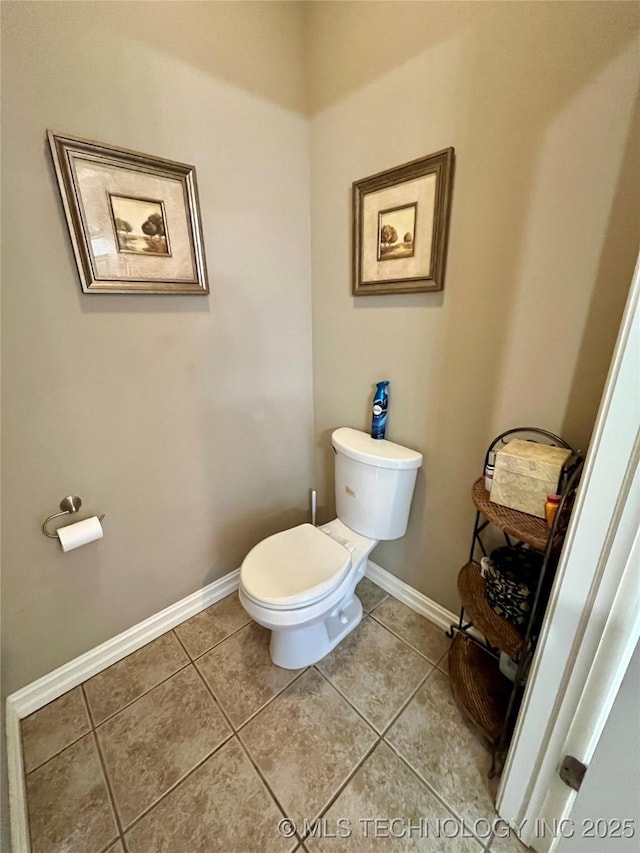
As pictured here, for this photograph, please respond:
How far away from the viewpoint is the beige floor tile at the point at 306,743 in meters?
0.99

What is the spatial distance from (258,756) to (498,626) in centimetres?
83

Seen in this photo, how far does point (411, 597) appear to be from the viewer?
5.15ft

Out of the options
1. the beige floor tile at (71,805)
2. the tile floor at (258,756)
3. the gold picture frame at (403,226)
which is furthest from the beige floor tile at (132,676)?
the gold picture frame at (403,226)

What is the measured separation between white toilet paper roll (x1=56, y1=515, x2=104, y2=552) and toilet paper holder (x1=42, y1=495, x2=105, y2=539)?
0.03m

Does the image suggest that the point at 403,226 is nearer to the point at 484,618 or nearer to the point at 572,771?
the point at 484,618

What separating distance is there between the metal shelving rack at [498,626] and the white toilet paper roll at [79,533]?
1.20 meters

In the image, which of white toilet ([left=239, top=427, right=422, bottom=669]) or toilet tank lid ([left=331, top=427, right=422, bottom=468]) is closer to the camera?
white toilet ([left=239, top=427, right=422, bottom=669])

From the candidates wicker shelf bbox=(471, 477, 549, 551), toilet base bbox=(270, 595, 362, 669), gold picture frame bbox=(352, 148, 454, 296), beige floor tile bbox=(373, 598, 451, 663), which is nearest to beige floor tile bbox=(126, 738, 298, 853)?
toilet base bbox=(270, 595, 362, 669)

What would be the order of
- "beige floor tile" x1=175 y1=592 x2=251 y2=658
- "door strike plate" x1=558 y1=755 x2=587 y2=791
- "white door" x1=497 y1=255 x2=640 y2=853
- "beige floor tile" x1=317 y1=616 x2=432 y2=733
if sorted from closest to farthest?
"white door" x1=497 y1=255 x2=640 y2=853 < "door strike plate" x1=558 y1=755 x2=587 y2=791 < "beige floor tile" x1=317 y1=616 x2=432 y2=733 < "beige floor tile" x1=175 y1=592 x2=251 y2=658

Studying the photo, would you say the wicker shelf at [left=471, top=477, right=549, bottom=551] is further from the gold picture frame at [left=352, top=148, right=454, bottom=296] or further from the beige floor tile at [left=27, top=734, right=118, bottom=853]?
the beige floor tile at [left=27, top=734, right=118, bottom=853]

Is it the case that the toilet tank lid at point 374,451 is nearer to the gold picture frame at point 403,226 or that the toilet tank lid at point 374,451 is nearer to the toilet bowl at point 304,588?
the toilet bowl at point 304,588

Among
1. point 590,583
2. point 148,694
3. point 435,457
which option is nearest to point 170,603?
point 148,694

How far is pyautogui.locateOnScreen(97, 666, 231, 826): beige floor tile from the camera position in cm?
100

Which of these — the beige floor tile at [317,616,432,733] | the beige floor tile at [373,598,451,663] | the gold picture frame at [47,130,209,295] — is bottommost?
the beige floor tile at [317,616,432,733]
